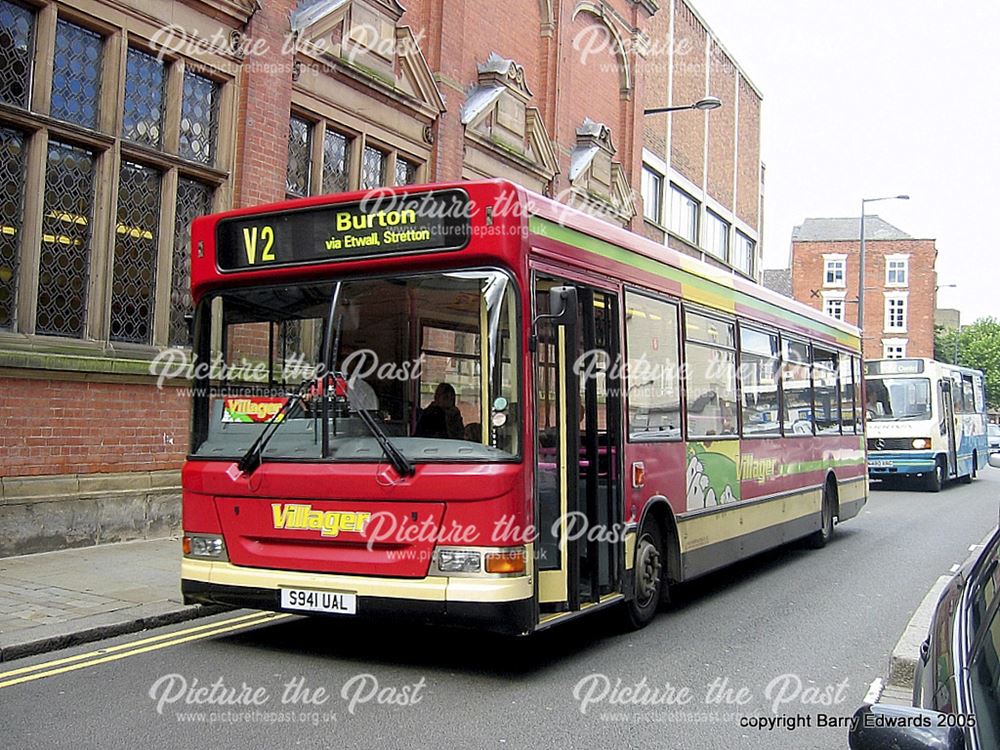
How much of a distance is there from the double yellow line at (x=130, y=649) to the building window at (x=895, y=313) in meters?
70.0

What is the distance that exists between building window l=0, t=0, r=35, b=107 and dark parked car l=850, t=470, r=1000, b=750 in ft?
32.5

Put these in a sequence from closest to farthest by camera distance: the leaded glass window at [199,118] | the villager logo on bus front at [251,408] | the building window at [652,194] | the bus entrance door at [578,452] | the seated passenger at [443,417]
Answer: the seated passenger at [443,417], the bus entrance door at [578,452], the villager logo on bus front at [251,408], the leaded glass window at [199,118], the building window at [652,194]

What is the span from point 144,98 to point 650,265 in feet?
22.2

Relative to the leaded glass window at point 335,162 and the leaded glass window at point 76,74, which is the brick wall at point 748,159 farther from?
the leaded glass window at point 76,74

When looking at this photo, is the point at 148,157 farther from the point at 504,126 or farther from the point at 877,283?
the point at 877,283

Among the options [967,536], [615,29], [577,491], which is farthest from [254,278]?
[615,29]

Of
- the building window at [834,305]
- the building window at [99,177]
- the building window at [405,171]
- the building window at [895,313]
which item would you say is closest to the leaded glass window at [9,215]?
the building window at [99,177]

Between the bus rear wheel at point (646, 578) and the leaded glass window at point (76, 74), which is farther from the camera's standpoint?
the leaded glass window at point (76, 74)

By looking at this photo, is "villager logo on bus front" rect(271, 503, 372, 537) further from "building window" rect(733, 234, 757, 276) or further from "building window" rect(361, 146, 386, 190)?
"building window" rect(733, 234, 757, 276)

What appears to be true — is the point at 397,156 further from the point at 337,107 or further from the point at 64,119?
the point at 64,119

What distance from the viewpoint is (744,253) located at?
38312 millimetres

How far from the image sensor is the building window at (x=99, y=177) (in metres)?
10.3

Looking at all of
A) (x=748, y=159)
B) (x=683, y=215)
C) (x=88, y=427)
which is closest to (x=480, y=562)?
(x=88, y=427)

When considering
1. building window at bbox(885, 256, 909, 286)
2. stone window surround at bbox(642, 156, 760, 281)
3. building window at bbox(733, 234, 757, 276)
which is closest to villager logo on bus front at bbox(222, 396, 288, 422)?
stone window surround at bbox(642, 156, 760, 281)
